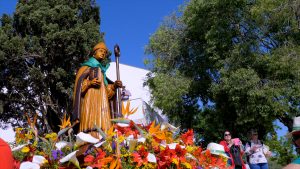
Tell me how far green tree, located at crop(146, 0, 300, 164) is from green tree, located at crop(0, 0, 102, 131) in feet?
12.4

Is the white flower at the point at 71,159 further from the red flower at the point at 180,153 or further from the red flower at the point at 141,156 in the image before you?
the red flower at the point at 180,153

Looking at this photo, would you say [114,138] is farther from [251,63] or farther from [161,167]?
[251,63]

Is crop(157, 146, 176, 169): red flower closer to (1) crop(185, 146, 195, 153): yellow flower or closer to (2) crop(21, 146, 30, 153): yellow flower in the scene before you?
(1) crop(185, 146, 195, 153): yellow flower

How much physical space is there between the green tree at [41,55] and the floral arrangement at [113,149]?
16.4 metres

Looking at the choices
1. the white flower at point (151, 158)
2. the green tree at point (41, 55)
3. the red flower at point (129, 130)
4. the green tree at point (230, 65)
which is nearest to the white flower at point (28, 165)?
the red flower at point (129, 130)

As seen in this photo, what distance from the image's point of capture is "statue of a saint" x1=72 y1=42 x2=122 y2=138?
19.8ft

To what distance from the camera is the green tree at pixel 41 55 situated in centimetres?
1989

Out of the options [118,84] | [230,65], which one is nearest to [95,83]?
[118,84]

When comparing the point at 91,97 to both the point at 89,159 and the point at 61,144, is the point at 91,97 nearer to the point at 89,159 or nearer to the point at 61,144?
the point at 61,144

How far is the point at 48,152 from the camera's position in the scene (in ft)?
10.7

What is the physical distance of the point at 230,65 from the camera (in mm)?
17094

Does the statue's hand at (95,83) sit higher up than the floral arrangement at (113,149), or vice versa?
the statue's hand at (95,83)

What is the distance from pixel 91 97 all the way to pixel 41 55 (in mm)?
14592

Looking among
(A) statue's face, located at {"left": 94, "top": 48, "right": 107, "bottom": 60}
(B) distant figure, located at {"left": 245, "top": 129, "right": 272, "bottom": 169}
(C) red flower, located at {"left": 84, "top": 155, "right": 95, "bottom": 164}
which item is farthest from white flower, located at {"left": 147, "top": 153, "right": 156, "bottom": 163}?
(B) distant figure, located at {"left": 245, "top": 129, "right": 272, "bottom": 169}
